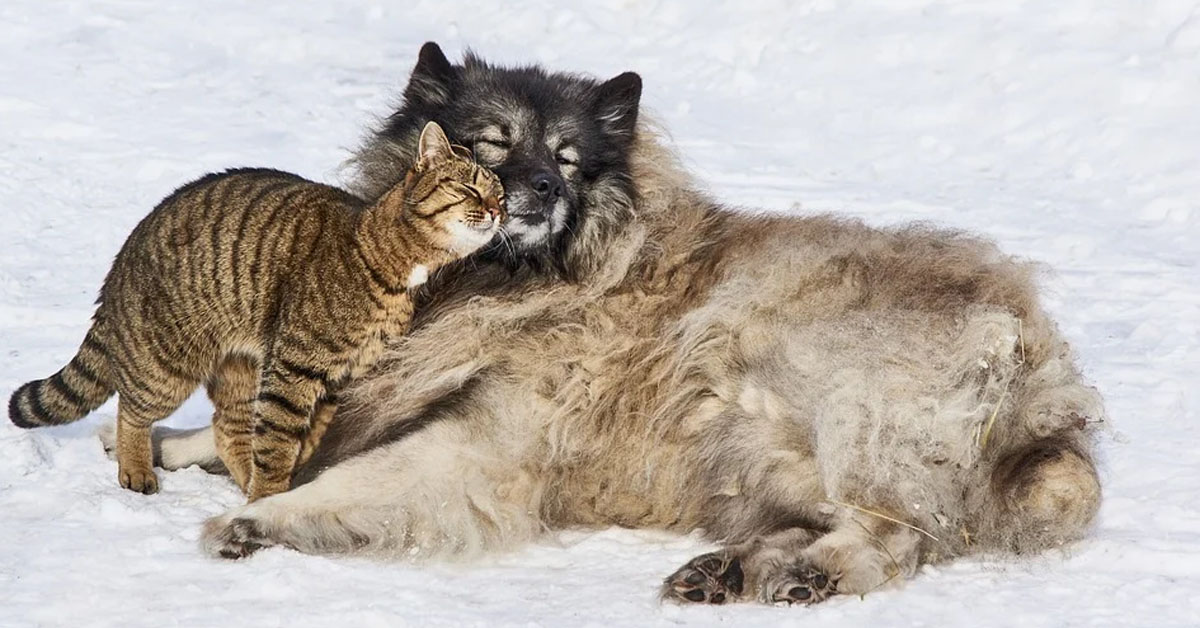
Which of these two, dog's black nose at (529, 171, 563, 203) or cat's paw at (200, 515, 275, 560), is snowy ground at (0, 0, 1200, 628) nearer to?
cat's paw at (200, 515, 275, 560)

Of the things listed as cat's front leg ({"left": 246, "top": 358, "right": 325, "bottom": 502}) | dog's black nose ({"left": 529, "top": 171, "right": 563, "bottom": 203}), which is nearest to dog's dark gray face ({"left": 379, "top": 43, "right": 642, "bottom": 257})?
dog's black nose ({"left": 529, "top": 171, "right": 563, "bottom": 203})

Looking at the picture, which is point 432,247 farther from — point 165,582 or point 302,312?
point 165,582

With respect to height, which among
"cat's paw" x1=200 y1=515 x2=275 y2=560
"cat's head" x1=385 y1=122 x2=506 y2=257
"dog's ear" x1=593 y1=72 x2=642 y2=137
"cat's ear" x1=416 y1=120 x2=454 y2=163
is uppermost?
"dog's ear" x1=593 y1=72 x2=642 y2=137

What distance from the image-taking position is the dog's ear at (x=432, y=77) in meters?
5.71

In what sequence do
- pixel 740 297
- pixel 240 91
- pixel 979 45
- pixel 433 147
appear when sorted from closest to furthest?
pixel 433 147, pixel 740 297, pixel 240 91, pixel 979 45

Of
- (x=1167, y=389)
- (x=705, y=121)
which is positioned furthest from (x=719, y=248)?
(x=705, y=121)

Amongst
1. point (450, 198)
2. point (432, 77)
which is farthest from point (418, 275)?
point (432, 77)

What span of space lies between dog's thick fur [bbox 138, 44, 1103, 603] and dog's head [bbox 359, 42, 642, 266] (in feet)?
0.44

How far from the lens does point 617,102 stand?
591cm

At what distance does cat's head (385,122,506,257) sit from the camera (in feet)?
16.0

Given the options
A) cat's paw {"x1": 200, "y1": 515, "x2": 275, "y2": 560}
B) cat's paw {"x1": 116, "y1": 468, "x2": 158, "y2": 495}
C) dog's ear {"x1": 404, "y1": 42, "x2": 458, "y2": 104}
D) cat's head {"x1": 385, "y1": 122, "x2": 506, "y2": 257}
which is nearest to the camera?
cat's paw {"x1": 200, "y1": 515, "x2": 275, "y2": 560}

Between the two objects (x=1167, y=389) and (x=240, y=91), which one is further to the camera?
(x=240, y=91)

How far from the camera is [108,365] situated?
5.38 meters

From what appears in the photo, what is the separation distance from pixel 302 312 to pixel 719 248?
162 centimetres
